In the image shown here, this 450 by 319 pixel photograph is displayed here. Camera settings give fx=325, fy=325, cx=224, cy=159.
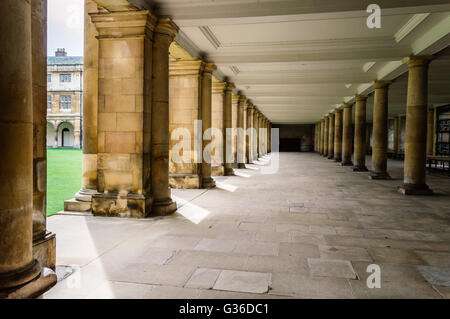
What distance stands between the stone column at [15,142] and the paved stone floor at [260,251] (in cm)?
50

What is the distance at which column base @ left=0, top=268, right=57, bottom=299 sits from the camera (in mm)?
2724

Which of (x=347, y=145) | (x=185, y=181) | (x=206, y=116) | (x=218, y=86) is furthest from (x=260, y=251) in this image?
(x=347, y=145)

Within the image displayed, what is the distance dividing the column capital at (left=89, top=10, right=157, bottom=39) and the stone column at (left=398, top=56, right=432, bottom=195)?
8225 millimetres

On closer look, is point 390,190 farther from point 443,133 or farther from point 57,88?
point 57,88

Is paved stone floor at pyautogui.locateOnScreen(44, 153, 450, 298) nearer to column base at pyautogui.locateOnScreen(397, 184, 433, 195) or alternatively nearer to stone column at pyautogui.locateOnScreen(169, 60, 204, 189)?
column base at pyautogui.locateOnScreen(397, 184, 433, 195)

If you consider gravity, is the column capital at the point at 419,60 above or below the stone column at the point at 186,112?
above

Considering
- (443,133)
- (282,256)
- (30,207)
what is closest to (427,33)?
(282,256)

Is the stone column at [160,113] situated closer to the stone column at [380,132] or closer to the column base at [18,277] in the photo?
the column base at [18,277]

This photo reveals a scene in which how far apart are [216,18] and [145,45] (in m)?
1.71

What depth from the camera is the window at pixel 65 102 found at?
4544 cm

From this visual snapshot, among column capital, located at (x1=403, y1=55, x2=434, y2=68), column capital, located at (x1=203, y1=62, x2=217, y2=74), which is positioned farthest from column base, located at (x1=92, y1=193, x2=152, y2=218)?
column capital, located at (x1=403, y1=55, x2=434, y2=68)

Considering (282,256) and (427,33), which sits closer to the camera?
(282,256)

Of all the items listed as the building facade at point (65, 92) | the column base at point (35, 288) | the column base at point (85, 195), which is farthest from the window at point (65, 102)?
the column base at point (35, 288)

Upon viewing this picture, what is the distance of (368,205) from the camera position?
7855 mm
